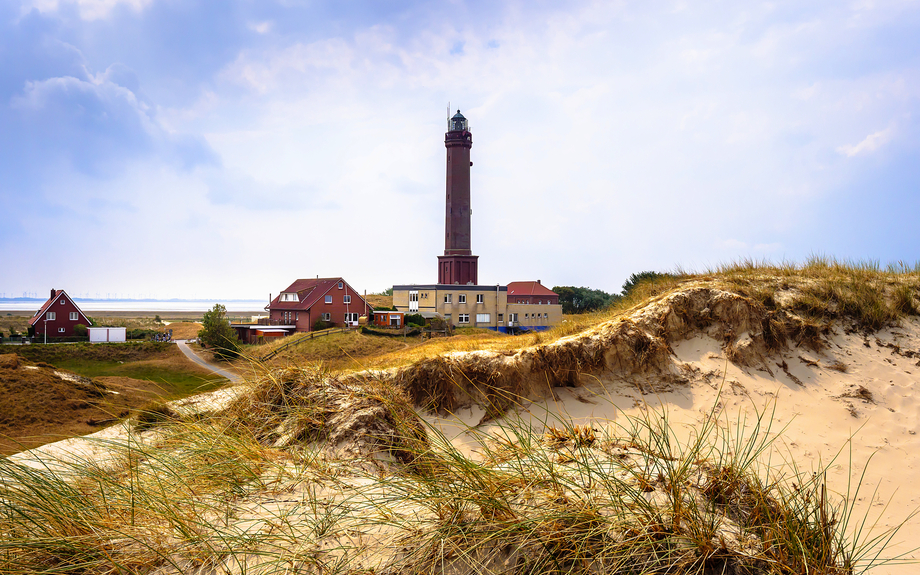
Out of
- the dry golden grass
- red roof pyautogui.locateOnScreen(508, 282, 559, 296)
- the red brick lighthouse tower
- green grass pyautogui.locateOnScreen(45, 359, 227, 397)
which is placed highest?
the red brick lighthouse tower

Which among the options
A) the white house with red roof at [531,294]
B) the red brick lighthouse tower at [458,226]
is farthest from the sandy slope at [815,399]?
the white house with red roof at [531,294]

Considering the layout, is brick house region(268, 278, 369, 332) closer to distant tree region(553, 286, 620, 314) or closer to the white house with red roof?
the white house with red roof

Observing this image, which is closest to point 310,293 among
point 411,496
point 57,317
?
point 57,317

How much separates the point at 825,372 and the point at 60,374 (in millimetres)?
22291

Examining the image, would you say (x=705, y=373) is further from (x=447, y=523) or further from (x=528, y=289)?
(x=528, y=289)

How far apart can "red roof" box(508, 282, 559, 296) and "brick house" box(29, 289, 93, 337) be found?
144 feet

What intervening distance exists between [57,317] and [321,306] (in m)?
21.7

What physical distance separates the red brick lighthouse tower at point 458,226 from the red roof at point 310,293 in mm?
10797

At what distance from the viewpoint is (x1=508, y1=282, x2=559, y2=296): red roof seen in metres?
58.9

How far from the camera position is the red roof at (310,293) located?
135 ft

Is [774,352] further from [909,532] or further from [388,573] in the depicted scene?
[388,573]

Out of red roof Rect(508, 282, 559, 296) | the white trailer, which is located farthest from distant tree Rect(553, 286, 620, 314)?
the white trailer

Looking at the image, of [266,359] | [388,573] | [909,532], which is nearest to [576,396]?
[909,532]

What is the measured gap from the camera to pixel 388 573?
2.67 m
